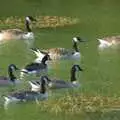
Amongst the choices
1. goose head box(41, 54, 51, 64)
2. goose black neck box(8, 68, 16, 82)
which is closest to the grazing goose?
goose black neck box(8, 68, 16, 82)

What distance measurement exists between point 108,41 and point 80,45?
97cm

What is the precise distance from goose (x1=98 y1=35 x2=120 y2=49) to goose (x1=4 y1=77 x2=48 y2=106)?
610cm

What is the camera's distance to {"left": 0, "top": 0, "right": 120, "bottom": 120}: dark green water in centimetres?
1418

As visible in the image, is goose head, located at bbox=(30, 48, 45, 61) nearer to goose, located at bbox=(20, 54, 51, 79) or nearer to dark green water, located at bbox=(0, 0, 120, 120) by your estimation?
dark green water, located at bbox=(0, 0, 120, 120)

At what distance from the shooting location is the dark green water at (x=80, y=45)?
46.5ft

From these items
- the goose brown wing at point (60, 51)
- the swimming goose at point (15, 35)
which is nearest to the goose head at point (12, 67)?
the goose brown wing at point (60, 51)

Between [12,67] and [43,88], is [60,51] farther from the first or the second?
[43,88]

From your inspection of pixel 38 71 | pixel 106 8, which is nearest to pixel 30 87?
pixel 38 71

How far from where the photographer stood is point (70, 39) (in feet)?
74.1

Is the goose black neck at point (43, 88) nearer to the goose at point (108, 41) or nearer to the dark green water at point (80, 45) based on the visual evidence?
the dark green water at point (80, 45)

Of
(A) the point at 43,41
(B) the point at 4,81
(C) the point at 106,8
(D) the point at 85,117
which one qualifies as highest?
(C) the point at 106,8

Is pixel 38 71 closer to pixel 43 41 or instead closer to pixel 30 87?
pixel 30 87

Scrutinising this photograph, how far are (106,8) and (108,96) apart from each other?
15752 mm

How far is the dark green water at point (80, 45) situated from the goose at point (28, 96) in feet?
0.72
